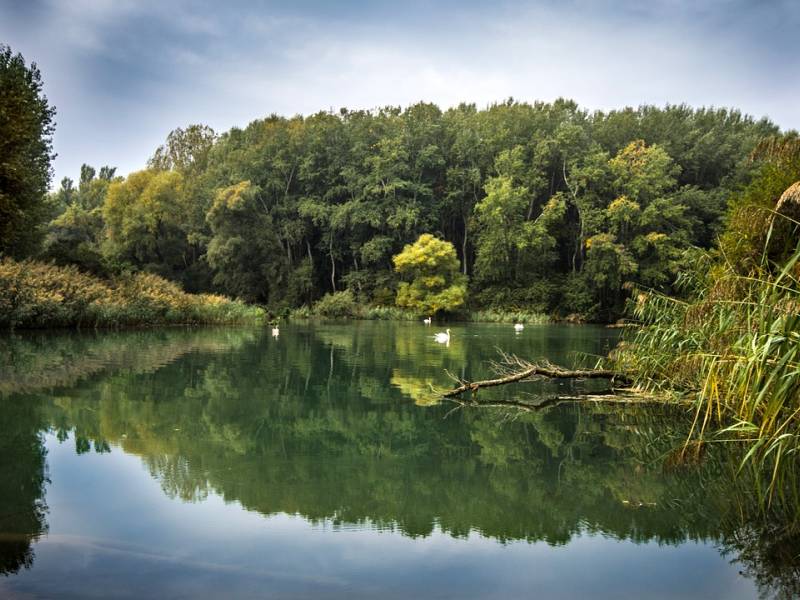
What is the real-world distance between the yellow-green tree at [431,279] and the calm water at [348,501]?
2708 centimetres

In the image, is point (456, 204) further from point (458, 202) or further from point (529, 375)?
point (529, 375)

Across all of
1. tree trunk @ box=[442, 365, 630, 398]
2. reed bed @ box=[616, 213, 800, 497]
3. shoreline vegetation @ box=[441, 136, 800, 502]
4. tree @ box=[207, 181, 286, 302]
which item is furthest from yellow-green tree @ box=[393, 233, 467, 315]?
reed bed @ box=[616, 213, 800, 497]

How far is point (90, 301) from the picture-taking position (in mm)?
20141

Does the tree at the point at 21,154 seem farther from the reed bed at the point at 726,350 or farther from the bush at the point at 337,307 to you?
the bush at the point at 337,307

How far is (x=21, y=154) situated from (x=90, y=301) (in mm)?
4927

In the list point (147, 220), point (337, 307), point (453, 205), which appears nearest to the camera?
point (337, 307)

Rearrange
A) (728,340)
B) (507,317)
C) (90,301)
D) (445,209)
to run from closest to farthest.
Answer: (728,340) < (90,301) < (507,317) < (445,209)

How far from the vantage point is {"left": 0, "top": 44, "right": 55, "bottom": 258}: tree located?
15.9 m

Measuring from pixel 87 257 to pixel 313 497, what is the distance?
70.4 ft

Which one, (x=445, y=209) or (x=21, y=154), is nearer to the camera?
(x=21, y=154)

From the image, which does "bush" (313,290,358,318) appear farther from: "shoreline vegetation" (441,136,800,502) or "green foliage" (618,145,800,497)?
"green foliage" (618,145,800,497)

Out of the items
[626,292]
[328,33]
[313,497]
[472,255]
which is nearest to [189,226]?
[472,255]

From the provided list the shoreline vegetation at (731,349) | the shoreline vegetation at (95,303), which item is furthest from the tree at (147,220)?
the shoreline vegetation at (731,349)

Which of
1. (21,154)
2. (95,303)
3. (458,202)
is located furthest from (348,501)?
(458,202)
